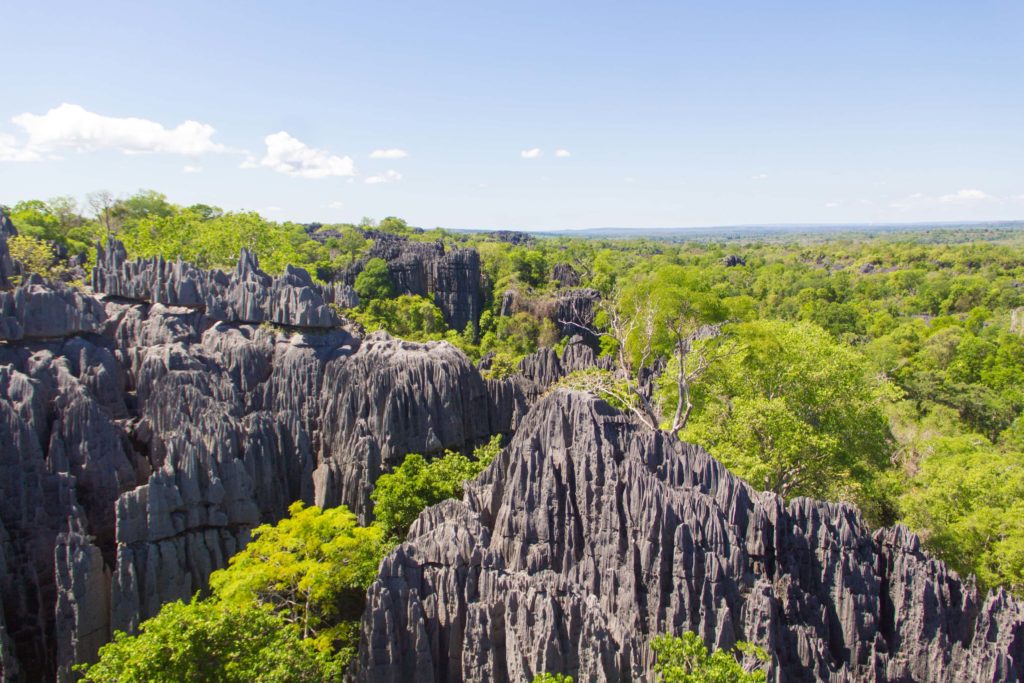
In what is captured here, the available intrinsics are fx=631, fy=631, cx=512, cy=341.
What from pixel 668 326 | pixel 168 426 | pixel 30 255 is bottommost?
pixel 168 426

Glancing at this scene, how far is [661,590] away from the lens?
12.5 meters

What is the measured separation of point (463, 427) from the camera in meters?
25.2

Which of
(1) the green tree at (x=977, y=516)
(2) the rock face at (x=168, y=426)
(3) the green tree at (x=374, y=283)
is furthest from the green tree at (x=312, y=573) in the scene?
(3) the green tree at (x=374, y=283)

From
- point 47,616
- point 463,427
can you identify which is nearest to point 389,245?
point 463,427

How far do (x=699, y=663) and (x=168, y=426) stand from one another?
1836 cm

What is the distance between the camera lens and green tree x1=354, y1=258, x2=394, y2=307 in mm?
49531

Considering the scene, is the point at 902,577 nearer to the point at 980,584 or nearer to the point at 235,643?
the point at 980,584

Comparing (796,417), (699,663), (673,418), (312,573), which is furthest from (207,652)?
(796,417)

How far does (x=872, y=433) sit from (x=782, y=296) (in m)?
64.5

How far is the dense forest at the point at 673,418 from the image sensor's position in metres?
14.4

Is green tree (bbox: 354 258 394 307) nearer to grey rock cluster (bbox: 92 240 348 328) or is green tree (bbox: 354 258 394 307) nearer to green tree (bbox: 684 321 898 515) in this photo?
grey rock cluster (bbox: 92 240 348 328)

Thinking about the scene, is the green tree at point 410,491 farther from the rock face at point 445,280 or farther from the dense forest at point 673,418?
the rock face at point 445,280

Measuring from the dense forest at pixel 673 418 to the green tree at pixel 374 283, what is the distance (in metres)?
0.16

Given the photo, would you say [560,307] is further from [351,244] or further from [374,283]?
[351,244]
